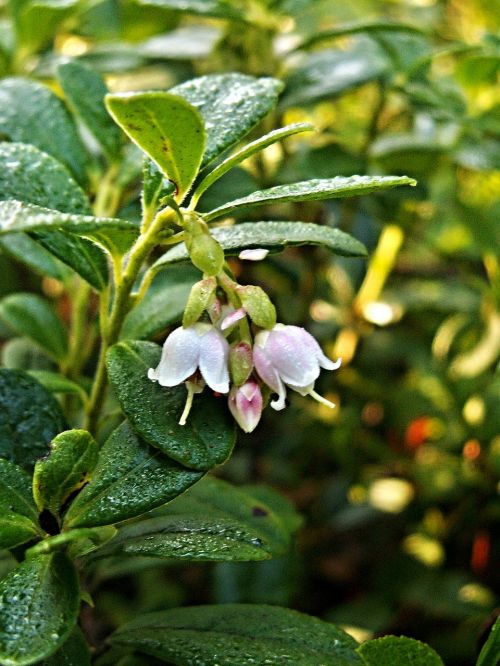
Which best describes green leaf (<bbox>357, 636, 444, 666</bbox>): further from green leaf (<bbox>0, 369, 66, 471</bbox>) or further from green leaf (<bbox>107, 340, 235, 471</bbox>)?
green leaf (<bbox>0, 369, 66, 471</bbox>)

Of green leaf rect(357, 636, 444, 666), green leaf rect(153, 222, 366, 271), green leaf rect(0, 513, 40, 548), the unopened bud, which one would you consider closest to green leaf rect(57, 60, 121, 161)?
green leaf rect(153, 222, 366, 271)

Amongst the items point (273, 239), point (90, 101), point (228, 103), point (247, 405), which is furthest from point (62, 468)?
point (90, 101)

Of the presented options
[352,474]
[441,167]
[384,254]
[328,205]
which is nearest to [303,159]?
[328,205]

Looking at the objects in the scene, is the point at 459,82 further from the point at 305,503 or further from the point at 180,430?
the point at 180,430

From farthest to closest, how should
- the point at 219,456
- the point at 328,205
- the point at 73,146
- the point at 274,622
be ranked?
the point at 328,205
the point at 73,146
the point at 274,622
the point at 219,456

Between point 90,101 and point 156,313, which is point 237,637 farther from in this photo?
point 90,101

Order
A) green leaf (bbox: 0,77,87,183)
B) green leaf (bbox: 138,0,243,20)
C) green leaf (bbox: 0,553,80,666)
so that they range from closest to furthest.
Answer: green leaf (bbox: 0,553,80,666) → green leaf (bbox: 0,77,87,183) → green leaf (bbox: 138,0,243,20)

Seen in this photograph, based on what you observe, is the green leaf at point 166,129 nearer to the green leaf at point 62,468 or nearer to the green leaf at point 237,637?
the green leaf at point 62,468
